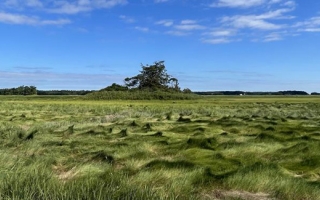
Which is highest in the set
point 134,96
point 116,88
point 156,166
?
point 116,88

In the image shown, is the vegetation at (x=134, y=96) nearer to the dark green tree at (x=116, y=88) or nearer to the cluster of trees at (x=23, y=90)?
the dark green tree at (x=116, y=88)

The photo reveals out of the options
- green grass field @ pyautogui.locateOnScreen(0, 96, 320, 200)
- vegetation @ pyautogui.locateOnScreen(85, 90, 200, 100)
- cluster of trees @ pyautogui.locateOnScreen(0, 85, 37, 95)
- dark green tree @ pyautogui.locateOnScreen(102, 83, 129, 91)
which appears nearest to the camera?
green grass field @ pyautogui.locateOnScreen(0, 96, 320, 200)

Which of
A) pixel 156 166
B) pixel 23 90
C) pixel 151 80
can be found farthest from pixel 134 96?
pixel 23 90

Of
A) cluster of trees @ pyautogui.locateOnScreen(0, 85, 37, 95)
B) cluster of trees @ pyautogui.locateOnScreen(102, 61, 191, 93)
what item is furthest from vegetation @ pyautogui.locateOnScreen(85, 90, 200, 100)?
cluster of trees @ pyautogui.locateOnScreen(0, 85, 37, 95)

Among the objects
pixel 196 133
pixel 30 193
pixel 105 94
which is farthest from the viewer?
pixel 105 94

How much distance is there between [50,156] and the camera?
420 inches

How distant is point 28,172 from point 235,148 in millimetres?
6973

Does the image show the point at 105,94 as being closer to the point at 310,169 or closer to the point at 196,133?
the point at 196,133

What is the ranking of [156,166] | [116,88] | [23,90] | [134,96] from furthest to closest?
[23,90] < [116,88] < [134,96] < [156,166]

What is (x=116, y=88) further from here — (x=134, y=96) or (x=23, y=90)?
(x=23, y=90)

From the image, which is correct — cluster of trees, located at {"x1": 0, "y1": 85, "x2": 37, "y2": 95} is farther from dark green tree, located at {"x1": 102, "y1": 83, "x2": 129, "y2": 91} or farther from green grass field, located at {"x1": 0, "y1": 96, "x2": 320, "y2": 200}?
green grass field, located at {"x1": 0, "y1": 96, "x2": 320, "y2": 200}

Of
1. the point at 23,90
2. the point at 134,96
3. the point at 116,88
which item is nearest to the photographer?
the point at 134,96

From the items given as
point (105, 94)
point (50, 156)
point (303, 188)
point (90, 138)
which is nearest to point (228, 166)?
point (303, 188)

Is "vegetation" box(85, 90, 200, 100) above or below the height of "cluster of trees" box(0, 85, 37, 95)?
below
